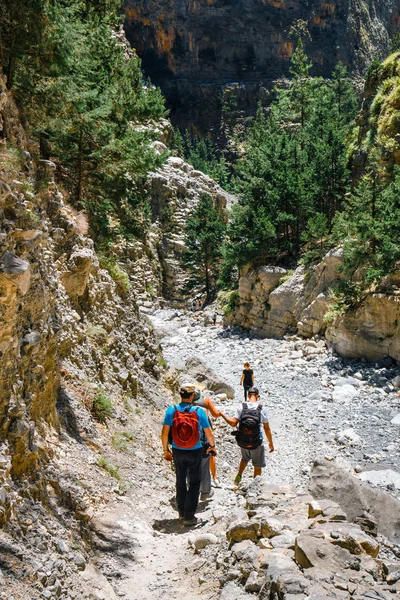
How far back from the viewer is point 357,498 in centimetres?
624

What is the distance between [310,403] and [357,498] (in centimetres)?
906

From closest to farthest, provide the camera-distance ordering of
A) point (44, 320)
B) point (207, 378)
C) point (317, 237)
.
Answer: point (44, 320), point (207, 378), point (317, 237)

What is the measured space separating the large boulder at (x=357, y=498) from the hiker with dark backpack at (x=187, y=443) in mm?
1849

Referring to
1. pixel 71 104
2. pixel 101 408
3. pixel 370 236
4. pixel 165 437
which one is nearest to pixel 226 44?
pixel 370 236

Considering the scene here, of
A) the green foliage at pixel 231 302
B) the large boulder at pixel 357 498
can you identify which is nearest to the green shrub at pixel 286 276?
the green foliage at pixel 231 302

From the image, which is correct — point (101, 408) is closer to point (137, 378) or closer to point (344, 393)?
point (137, 378)

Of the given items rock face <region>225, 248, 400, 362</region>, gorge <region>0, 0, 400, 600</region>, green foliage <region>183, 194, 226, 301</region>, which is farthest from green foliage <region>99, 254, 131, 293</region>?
green foliage <region>183, 194, 226, 301</region>

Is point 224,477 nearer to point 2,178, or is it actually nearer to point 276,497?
point 276,497

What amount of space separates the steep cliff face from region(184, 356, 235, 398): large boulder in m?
73.5

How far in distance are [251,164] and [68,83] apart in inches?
875

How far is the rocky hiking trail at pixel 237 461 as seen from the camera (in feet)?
16.0

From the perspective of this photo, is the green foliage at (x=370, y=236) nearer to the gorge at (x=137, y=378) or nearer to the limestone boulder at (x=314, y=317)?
the gorge at (x=137, y=378)

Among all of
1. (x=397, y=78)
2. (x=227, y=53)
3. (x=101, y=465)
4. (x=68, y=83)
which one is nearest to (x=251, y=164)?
(x=397, y=78)

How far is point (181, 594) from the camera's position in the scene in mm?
4578
